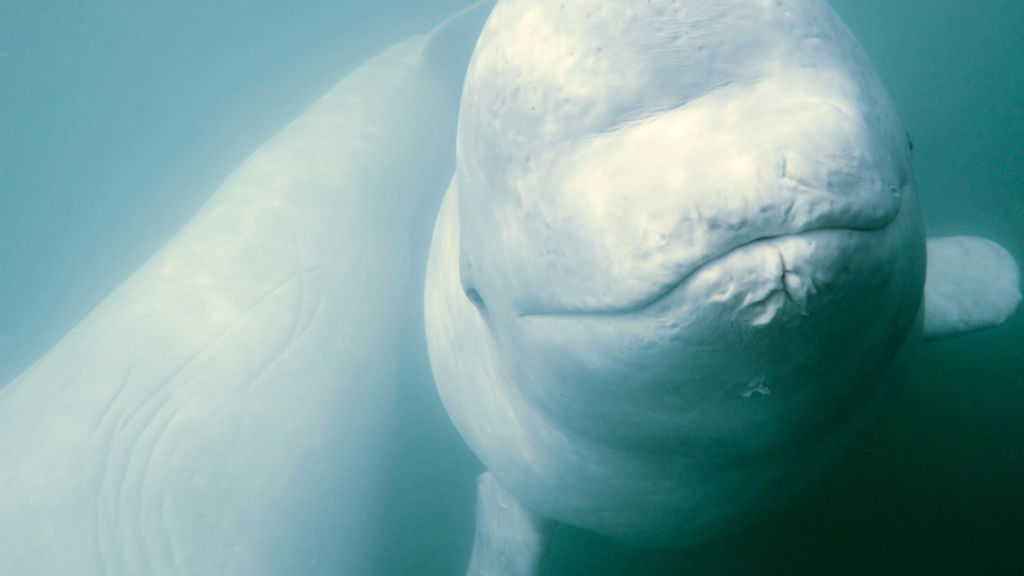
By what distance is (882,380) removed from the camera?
91.2 inches

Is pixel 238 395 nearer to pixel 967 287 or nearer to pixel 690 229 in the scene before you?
pixel 690 229

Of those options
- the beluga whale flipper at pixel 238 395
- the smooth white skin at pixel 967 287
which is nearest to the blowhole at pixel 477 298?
the beluga whale flipper at pixel 238 395

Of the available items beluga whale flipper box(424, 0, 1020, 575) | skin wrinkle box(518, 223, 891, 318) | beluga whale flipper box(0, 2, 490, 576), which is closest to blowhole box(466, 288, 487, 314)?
beluga whale flipper box(424, 0, 1020, 575)

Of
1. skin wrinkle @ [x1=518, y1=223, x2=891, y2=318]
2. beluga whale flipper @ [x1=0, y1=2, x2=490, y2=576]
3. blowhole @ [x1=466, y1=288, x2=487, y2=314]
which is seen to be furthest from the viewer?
beluga whale flipper @ [x1=0, y1=2, x2=490, y2=576]

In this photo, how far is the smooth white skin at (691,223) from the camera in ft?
4.41

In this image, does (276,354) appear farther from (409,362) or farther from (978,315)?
(978,315)

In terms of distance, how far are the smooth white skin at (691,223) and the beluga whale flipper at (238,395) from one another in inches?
97.8

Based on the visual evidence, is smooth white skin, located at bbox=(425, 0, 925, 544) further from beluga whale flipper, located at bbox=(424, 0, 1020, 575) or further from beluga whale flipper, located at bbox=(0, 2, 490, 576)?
beluga whale flipper, located at bbox=(0, 2, 490, 576)

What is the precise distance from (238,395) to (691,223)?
376cm

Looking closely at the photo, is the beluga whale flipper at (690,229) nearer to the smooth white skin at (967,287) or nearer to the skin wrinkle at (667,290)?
the skin wrinkle at (667,290)

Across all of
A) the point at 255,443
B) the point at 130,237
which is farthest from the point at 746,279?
the point at 130,237

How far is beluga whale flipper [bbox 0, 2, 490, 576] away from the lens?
3637 millimetres

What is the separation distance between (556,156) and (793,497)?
2470mm

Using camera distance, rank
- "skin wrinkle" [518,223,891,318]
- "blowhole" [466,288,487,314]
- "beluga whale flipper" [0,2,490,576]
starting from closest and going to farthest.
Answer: "skin wrinkle" [518,223,891,318] → "blowhole" [466,288,487,314] → "beluga whale flipper" [0,2,490,576]
